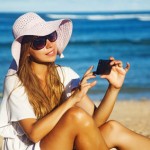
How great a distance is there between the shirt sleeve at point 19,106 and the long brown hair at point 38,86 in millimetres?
59

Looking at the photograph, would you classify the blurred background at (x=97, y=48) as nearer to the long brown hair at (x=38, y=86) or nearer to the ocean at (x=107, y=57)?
the ocean at (x=107, y=57)

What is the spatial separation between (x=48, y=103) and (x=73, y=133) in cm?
36

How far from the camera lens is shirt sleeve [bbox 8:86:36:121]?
3.61m

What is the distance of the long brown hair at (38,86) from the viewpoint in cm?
373

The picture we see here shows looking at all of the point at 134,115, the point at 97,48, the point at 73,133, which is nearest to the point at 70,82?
the point at 73,133

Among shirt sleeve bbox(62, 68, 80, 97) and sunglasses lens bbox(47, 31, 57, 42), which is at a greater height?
sunglasses lens bbox(47, 31, 57, 42)

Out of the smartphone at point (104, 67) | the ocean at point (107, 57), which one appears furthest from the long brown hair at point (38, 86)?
the ocean at point (107, 57)

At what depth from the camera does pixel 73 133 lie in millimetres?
3637

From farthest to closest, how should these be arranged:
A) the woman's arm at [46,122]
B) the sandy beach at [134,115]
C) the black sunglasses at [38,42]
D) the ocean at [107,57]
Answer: the ocean at [107,57], the sandy beach at [134,115], the black sunglasses at [38,42], the woman's arm at [46,122]

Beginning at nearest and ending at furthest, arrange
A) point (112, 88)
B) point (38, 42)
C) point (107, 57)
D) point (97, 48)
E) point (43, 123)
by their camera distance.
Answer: point (43, 123) < point (38, 42) < point (112, 88) < point (107, 57) < point (97, 48)

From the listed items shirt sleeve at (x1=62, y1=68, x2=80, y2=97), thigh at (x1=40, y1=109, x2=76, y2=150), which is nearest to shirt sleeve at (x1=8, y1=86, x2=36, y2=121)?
thigh at (x1=40, y1=109, x2=76, y2=150)

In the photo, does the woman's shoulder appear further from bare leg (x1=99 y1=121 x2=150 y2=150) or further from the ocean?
the ocean

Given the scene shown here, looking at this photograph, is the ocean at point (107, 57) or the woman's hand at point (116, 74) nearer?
the woman's hand at point (116, 74)

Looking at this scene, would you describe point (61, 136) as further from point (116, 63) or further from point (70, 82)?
point (116, 63)
